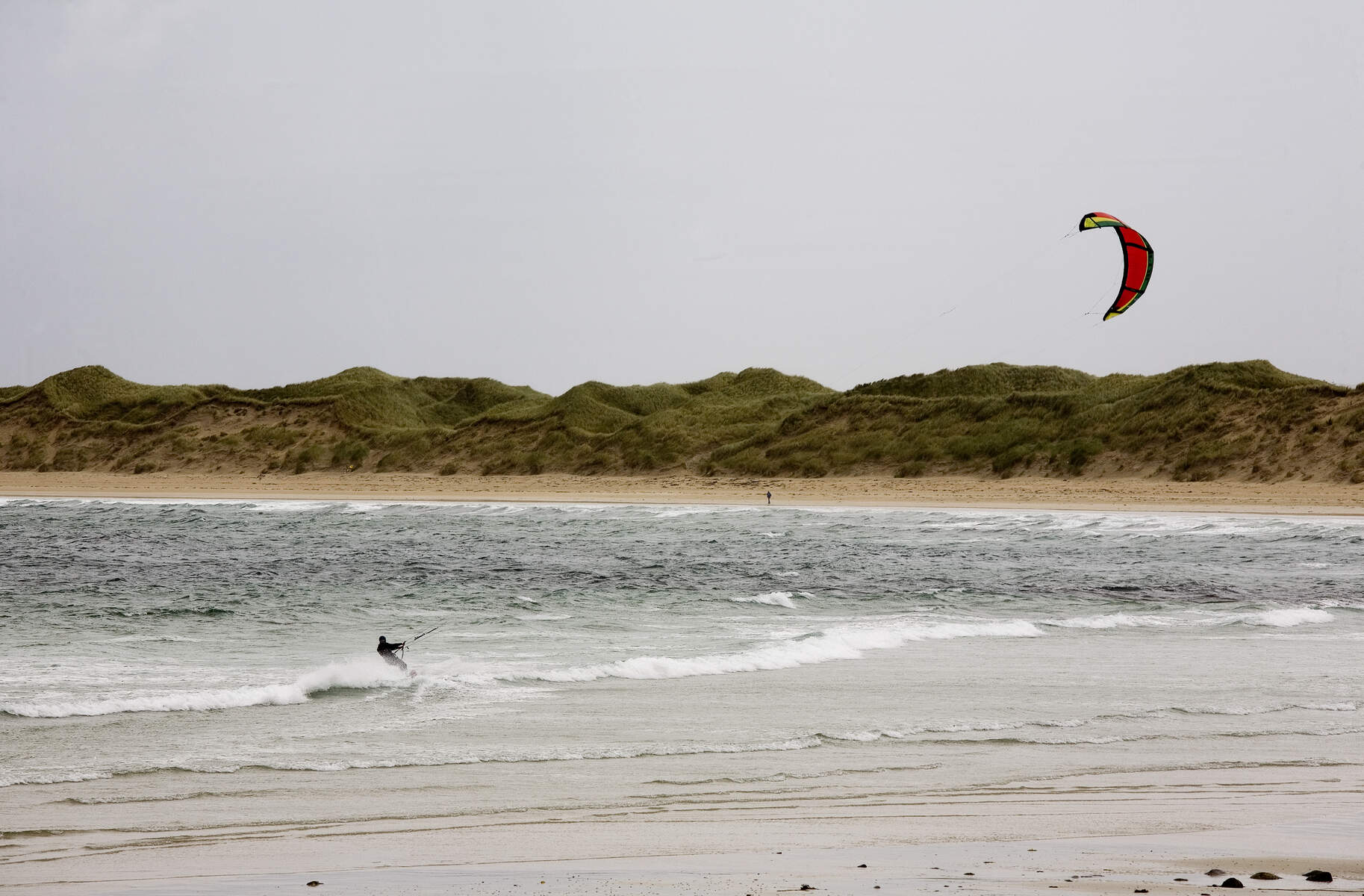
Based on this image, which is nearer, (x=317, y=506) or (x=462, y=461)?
(x=317, y=506)

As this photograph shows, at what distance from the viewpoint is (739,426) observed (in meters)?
53.9

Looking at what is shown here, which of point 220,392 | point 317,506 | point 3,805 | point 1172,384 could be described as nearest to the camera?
point 3,805

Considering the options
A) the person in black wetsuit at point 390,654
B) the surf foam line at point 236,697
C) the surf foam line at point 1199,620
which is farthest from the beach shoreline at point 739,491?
the surf foam line at point 236,697

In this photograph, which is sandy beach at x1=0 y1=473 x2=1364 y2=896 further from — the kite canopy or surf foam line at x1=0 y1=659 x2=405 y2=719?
the kite canopy

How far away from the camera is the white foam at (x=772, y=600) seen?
13.8 metres

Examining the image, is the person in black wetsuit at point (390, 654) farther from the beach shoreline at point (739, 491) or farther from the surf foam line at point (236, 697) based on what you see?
the beach shoreline at point (739, 491)

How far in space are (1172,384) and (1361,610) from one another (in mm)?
32076

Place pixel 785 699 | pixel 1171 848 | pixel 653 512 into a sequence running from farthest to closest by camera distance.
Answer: pixel 653 512 → pixel 785 699 → pixel 1171 848

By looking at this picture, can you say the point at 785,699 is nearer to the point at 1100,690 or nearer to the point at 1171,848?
the point at 1100,690

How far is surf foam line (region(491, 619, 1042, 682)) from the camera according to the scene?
9086 millimetres

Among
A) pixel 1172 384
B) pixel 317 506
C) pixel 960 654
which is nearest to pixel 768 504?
pixel 317 506

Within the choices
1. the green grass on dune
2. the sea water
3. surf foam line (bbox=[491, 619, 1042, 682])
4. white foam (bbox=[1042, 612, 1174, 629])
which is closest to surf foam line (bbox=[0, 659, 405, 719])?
the sea water

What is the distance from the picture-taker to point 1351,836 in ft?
15.6

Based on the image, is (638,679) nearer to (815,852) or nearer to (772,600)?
(815,852)
